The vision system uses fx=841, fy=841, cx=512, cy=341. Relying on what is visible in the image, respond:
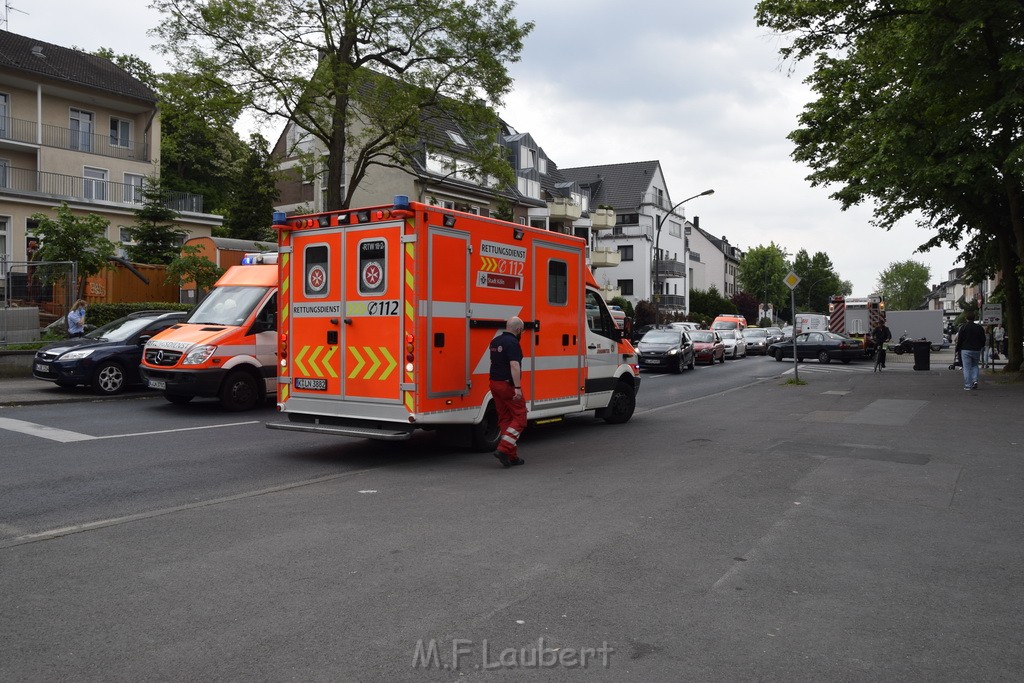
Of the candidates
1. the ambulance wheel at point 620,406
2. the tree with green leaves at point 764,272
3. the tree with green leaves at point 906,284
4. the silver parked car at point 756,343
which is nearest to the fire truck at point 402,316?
the ambulance wheel at point 620,406

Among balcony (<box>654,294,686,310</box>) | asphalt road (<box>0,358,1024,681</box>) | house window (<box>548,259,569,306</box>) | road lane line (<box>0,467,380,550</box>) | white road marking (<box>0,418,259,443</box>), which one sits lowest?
asphalt road (<box>0,358,1024,681</box>)

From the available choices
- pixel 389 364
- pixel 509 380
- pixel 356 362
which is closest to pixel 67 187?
pixel 356 362

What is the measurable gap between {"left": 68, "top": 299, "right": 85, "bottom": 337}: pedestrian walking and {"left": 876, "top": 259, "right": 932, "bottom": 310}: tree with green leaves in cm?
13342

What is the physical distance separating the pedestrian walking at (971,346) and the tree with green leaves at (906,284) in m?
122

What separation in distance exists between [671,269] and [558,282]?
7373 centimetres

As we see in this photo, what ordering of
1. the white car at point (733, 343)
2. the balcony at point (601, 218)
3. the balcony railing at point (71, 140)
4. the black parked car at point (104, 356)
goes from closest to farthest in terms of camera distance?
the black parked car at point (104, 356)
the balcony railing at point (71, 140)
the white car at point (733, 343)
the balcony at point (601, 218)

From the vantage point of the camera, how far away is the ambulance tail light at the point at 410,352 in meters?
9.34

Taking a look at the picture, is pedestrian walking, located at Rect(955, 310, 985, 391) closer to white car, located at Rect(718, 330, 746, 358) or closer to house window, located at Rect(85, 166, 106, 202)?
white car, located at Rect(718, 330, 746, 358)

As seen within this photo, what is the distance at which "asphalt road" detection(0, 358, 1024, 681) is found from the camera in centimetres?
410

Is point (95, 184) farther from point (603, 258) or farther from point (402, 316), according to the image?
point (603, 258)

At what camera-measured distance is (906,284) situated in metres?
136

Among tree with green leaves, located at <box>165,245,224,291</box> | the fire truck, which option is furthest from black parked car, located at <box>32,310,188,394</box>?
the fire truck

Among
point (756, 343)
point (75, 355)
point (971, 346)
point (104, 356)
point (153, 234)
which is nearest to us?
point (75, 355)

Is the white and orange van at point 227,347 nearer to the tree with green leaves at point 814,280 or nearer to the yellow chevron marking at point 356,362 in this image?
the yellow chevron marking at point 356,362
